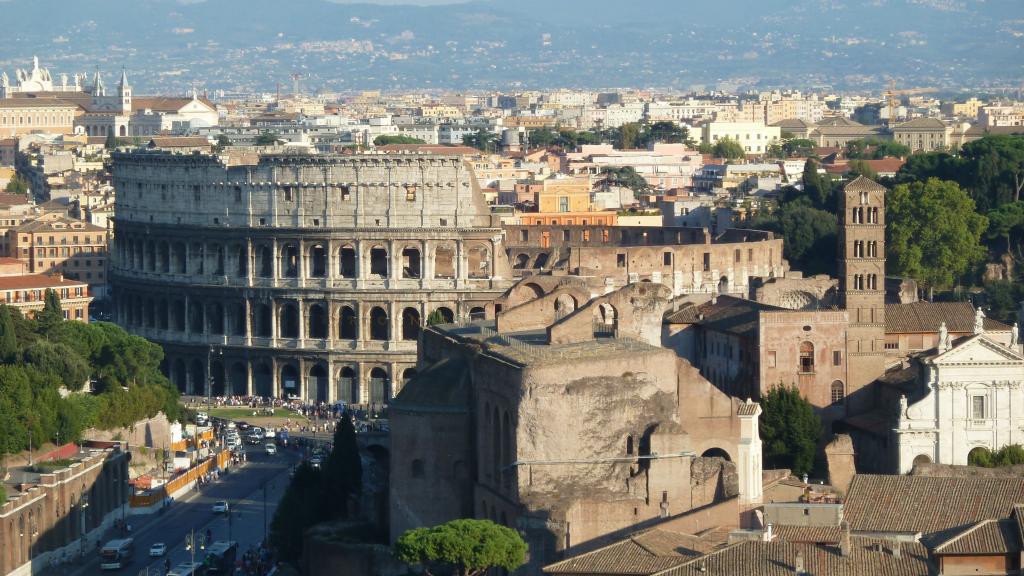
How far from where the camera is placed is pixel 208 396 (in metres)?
113

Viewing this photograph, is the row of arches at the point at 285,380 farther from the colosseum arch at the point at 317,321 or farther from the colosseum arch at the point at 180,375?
the colosseum arch at the point at 317,321

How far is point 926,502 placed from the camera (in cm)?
5691

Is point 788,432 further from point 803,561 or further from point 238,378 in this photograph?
point 238,378

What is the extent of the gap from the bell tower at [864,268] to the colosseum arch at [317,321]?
39.1m

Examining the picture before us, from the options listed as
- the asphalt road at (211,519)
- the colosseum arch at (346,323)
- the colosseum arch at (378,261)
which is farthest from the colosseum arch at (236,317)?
the asphalt road at (211,519)

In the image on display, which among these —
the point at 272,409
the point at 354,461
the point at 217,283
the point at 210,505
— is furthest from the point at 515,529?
the point at 217,283

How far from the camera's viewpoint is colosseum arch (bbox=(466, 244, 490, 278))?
376 feet

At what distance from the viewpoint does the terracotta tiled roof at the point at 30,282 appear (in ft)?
411

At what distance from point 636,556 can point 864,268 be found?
2933 cm

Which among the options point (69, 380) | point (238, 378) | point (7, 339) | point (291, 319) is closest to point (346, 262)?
point (291, 319)

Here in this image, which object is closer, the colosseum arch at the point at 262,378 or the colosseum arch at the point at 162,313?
the colosseum arch at the point at 262,378

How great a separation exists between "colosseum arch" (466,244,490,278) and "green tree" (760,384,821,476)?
45.0 m

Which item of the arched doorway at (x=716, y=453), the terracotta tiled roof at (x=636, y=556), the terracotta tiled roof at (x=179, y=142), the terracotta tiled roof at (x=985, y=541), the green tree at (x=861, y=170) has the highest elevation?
the terracotta tiled roof at (x=179, y=142)

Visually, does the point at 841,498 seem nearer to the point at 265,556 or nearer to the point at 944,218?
the point at 265,556
